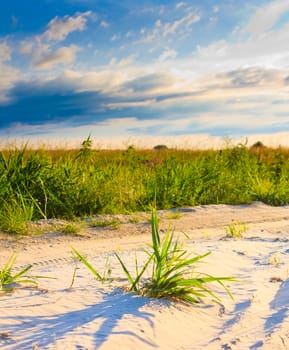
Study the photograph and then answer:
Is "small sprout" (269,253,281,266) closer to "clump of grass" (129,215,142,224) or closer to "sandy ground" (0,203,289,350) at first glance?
"sandy ground" (0,203,289,350)

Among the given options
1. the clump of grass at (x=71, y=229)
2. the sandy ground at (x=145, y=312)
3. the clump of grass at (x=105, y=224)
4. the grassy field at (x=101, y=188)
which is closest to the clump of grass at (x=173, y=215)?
the grassy field at (x=101, y=188)

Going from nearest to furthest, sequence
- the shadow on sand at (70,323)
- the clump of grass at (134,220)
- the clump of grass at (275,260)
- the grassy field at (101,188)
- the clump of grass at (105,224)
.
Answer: the shadow on sand at (70,323) < the clump of grass at (275,260) < the clump of grass at (105,224) < the clump of grass at (134,220) < the grassy field at (101,188)

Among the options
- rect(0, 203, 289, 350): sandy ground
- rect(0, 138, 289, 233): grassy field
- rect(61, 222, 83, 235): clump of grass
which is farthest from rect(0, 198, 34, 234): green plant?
rect(0, 203, 289, 350): sandy ground

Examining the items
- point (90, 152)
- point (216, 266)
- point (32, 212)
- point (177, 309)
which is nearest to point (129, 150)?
point (90, 152)

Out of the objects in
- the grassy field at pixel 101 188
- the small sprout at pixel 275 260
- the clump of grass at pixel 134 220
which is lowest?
the small sprout at pixel 275 260

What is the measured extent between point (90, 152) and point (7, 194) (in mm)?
1744

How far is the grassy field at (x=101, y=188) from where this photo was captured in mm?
6430

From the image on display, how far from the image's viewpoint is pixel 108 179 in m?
7.50

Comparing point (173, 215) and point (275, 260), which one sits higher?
point (173, 215)

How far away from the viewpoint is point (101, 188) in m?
7.02

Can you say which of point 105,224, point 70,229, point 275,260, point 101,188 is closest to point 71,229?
point 70,229

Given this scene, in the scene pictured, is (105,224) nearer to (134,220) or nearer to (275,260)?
(134,220)

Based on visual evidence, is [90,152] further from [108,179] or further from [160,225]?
[160,225]

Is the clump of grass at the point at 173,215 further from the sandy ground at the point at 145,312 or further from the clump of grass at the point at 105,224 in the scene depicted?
the sandy ground at the point at 145,312
